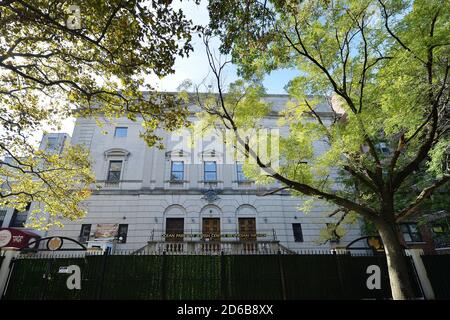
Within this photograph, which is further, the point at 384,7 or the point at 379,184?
the point at 379,184

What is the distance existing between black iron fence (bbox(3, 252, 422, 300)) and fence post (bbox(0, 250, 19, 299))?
0.14 m

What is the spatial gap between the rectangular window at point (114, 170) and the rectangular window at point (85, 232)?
13.2ft

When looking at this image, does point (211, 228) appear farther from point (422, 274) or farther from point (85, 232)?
point (422, 274)

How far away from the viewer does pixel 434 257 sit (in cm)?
931

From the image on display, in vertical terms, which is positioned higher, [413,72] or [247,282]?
[413,72]

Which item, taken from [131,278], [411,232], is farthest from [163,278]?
[411,232]

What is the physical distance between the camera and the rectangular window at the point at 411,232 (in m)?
18.9

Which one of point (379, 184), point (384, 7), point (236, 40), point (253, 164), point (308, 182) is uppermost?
point (384, 7)

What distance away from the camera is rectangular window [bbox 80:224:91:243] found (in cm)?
1728

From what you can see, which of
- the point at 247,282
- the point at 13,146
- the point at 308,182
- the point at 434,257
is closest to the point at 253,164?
the point at 308,182

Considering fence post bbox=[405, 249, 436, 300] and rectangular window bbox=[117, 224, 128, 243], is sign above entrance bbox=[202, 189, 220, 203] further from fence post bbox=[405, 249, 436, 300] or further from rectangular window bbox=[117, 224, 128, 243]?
fence post bbox=[405, 249, 436, 300]

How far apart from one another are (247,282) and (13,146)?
12.4m

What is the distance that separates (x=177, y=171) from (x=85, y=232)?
8.43 metres
